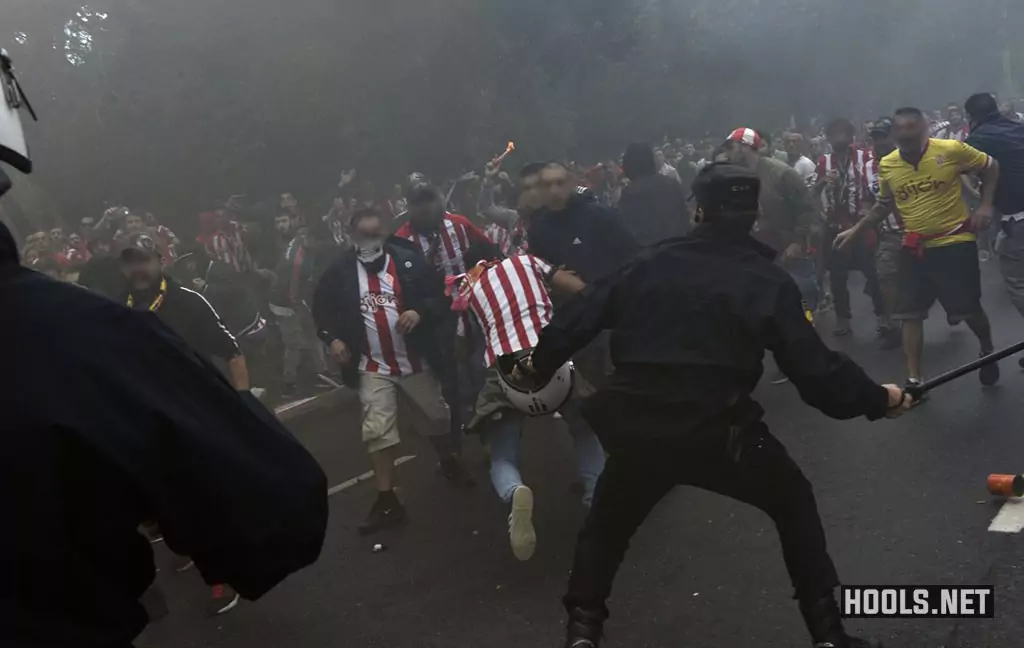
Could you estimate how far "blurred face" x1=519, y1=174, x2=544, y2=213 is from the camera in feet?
16.7

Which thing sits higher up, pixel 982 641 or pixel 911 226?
pixel 911 226

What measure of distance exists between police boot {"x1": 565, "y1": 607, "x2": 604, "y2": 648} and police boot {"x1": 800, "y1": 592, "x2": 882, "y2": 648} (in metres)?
0.56

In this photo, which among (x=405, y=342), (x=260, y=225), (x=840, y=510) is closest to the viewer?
(x=840, y=510)

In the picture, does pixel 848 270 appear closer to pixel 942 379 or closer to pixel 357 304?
pixel 357 304

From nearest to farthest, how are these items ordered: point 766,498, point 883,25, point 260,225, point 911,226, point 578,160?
point 766,498
point 911,226
point 260,225
point 578,160
point 883,25

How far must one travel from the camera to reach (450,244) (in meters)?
6.53

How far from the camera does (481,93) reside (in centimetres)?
1486

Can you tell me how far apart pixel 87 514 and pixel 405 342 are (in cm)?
409

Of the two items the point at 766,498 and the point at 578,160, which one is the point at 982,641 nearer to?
the point at 766,498

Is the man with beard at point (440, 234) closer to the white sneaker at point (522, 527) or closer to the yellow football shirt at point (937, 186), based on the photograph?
the yellow football shirt at point (937, 186)

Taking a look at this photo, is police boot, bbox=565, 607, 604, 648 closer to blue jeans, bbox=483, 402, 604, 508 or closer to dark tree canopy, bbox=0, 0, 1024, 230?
blue jeans, bbox=483, 402, 604, 508

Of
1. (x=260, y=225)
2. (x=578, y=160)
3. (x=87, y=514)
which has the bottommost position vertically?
(x=578, y=160)

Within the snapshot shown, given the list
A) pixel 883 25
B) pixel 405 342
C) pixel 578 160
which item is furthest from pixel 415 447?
pixel 883 25

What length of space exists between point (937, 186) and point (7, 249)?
544 centimetres
